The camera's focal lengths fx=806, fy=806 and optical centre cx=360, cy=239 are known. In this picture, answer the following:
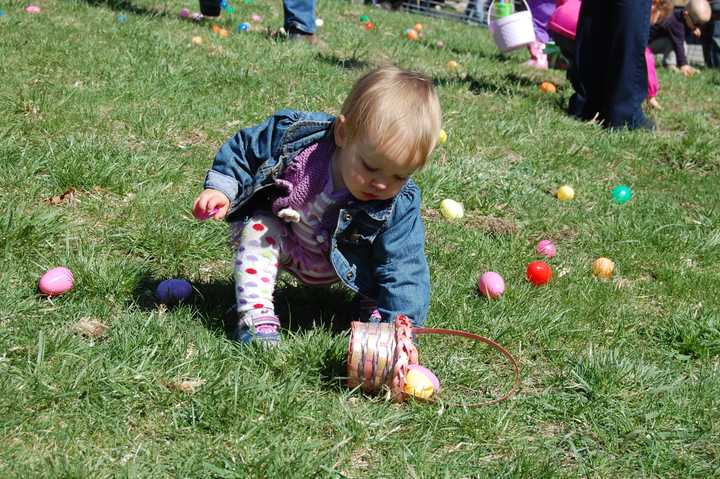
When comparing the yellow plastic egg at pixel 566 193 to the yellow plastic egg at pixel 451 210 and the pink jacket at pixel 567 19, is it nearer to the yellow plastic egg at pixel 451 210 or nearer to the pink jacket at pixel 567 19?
the yellow plastic egg at pixel 451 210

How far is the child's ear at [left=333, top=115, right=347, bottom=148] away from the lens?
8.97 feet

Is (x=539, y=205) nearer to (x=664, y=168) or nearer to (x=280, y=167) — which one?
(x=664, y=168)

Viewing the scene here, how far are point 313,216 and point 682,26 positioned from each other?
36.4 ft

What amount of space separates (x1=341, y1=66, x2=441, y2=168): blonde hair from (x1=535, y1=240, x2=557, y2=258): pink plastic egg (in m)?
1.59

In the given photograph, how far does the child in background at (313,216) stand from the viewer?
2.80 meters

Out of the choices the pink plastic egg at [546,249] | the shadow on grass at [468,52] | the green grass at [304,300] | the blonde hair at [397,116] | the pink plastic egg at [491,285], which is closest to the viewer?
the green grass at [304,300]

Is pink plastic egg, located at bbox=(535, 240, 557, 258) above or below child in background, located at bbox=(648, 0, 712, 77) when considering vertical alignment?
above

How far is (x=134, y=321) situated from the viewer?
2.85 m

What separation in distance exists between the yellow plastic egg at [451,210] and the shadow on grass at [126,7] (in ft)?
14.0

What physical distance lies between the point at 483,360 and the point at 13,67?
383 centimetres

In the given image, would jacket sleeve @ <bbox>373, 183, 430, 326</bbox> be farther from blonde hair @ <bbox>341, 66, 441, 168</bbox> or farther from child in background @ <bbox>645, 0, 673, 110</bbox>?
child in background @ <bbox>645, 0, 673, 110</bbox>

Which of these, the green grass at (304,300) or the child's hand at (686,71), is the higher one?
the green grass at (304,300)

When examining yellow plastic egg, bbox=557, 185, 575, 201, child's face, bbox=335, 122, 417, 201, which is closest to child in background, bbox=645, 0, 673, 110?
yellow plastic egg, bbox=557, 185, 575, 201

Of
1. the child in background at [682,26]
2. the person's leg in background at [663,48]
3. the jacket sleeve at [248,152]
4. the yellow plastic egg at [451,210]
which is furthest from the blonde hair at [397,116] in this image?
the person's leg in background at [663,48]
